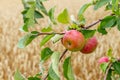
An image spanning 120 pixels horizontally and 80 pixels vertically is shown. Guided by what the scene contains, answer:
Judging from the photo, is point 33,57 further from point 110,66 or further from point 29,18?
point 29,18

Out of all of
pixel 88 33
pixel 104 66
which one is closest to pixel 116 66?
pixel 104 66

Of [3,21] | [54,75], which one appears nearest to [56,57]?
[54,75]

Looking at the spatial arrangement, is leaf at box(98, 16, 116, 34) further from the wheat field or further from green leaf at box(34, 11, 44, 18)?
the wheat field

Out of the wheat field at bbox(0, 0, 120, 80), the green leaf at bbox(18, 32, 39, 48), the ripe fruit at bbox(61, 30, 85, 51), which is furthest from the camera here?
the wheat field at bbox(0, 0, 120, 80)

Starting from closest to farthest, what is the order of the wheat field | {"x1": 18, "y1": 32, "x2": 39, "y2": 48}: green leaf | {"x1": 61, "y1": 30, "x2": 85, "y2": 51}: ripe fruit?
{"x1": 61, "y1": 30, "x2": 85, "y2": 51}: ripe fruit → {"x1": 18, "y1": 32, "x2": 39, "y2": 48}: green leaf → the wheat field

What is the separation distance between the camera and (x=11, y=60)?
2.43 metres

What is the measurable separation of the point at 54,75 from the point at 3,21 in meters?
2.72

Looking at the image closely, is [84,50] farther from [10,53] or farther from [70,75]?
[10,53]

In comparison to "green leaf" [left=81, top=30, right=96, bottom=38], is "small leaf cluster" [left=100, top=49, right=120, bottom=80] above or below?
below

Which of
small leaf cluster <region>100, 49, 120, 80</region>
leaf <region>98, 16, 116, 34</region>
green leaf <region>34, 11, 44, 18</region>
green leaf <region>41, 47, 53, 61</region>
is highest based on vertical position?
green leaf <region>34, 11, 44, 18</region>

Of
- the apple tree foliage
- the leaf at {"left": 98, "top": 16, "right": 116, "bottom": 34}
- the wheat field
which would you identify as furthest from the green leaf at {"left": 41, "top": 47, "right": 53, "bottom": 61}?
the wheat field

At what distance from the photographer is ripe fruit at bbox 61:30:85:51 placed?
0.63 meters

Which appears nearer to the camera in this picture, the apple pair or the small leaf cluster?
the apple pair

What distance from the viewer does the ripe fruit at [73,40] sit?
24.6 inches
